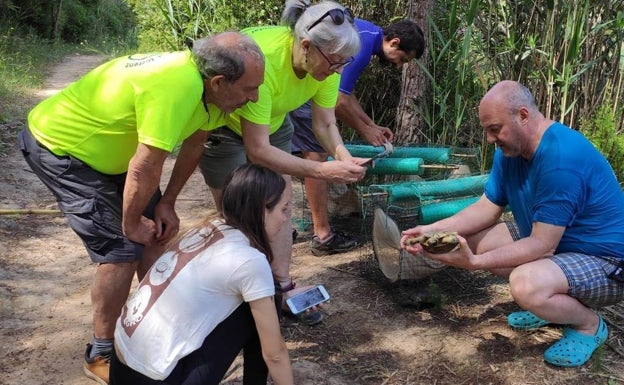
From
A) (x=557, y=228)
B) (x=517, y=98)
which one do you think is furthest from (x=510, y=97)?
(x=557, y=228)

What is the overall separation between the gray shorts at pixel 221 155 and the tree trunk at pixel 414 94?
1607mm

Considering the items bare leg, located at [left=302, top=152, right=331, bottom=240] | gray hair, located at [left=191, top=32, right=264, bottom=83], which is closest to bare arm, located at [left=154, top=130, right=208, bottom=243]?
gray hair, located at [left=191, top=32, right=264, bottom=83]

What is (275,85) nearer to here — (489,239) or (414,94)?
(489,239)

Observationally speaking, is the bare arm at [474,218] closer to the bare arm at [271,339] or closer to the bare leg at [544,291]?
the bare leg at [544,291]

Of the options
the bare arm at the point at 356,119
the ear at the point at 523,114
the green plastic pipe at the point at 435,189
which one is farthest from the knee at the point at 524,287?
the bare arm at the point at 356,119

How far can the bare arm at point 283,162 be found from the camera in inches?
104

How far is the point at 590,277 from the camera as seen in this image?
2527 mm

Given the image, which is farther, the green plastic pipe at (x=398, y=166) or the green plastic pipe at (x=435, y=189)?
the green plastic pipe at (x=398, y=166)

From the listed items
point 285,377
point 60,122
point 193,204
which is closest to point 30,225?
point 193,204

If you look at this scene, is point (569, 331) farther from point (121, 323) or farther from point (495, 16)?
point (495, 16)

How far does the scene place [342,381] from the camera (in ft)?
8.51

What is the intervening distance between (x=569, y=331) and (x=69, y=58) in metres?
15.8

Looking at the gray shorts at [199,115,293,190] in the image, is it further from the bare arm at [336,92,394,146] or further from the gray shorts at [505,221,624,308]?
the gray shorts at [505,221,624,308]

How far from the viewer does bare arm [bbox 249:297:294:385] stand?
190cm
